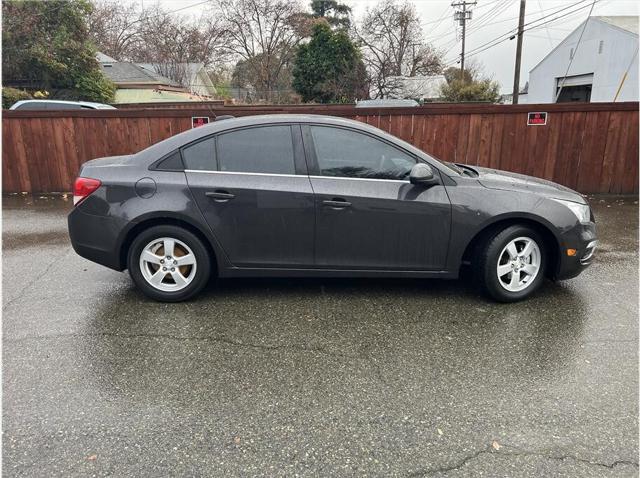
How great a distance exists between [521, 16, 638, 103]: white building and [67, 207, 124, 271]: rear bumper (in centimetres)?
1865

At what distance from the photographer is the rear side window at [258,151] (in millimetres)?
3850

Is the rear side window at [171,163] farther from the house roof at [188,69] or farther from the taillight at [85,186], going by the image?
the house roof at [188,69]

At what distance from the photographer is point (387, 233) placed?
383 centimetres

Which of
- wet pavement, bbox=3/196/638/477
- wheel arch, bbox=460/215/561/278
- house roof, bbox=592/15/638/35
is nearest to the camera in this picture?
wet pavement, bbox=3/196/638/477

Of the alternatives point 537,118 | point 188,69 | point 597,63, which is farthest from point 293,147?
point 188,69

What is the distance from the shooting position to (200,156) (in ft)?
12.7

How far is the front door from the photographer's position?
149 inches

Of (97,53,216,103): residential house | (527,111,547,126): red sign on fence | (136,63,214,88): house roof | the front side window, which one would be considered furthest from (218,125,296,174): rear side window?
(136,63,214,88): house roof

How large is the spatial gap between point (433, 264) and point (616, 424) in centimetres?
178

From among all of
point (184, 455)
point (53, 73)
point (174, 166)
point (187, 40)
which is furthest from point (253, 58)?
point (184, 455)

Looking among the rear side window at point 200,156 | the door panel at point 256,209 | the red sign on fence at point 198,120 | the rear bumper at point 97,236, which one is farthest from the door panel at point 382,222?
the red sign on fence at point 198,120

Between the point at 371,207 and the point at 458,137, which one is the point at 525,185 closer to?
the point at 371,207

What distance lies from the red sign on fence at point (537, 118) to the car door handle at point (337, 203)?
20.8 ft

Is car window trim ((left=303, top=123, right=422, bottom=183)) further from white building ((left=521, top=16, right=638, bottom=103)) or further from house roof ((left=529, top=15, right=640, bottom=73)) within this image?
house roof ((left=529, top=15, right=640, bottom=73))
